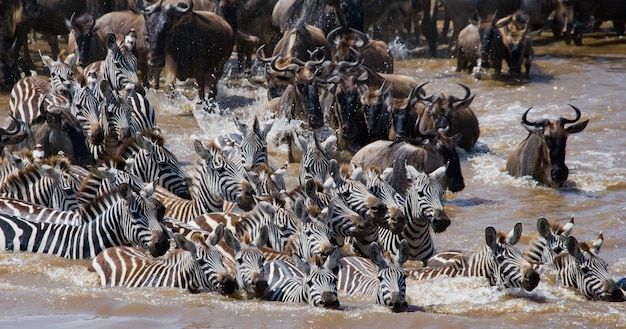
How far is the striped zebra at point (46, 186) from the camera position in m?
9.87

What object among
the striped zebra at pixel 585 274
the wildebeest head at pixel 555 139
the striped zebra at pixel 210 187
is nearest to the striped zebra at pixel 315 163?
the striped zebra at pixel 210 187

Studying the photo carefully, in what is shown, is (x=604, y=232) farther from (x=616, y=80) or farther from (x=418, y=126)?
(x=616, y=80)

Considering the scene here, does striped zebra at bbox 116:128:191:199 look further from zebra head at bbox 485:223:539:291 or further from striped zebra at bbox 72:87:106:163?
zebra head at bbox 485:223:539:291

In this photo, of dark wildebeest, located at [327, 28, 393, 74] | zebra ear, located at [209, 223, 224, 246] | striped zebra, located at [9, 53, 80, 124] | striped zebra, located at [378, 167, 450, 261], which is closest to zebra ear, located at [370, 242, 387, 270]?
zebra ear, located at [209, 223, 224, 246]

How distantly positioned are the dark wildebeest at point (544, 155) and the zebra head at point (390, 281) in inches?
218

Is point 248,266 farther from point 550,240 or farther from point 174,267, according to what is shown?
point 550,240

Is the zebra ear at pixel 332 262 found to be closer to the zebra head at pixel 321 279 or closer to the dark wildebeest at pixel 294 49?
the zebra head at pixel 321 279

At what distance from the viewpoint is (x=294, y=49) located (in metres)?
16.7

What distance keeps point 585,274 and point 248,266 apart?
8.17ft

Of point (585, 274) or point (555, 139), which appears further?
point (555, 139)

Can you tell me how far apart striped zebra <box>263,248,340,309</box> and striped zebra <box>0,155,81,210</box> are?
271 cm

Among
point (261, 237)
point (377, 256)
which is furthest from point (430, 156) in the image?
point (377, 256)

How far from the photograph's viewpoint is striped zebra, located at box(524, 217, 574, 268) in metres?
8.65

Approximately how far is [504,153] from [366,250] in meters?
5.55
